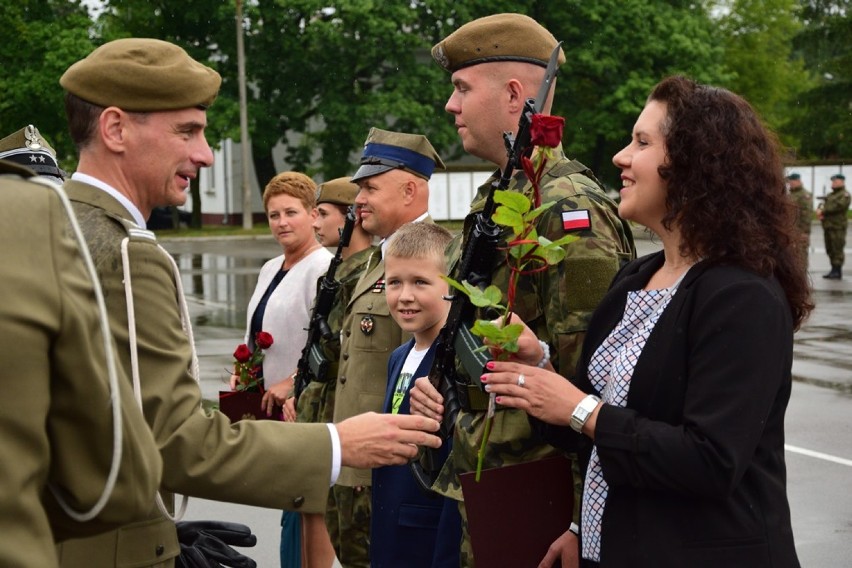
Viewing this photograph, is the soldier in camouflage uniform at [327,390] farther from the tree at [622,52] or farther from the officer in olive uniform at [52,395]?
the tree at [622,52]

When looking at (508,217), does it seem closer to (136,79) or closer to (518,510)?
(518,510)

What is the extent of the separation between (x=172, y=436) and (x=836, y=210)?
22.4 metres

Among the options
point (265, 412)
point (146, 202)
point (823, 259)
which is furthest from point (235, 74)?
point (146, 202)

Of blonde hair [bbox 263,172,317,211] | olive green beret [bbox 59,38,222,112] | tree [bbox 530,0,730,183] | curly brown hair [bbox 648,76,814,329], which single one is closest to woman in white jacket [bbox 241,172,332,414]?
blonde hair [bbox 263,172,317,211]

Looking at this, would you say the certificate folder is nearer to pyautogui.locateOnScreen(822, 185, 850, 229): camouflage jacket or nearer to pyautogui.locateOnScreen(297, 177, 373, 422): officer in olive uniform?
pyautogui.locateOnScreen(297, 177, 373, 422): officer in olive uniform

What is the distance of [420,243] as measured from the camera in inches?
185

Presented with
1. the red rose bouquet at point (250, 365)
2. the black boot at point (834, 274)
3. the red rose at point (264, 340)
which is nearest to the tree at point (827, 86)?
the black boot at point (834, 274)

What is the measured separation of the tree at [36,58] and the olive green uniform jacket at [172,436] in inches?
1525

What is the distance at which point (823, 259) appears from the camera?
26688 millimetres

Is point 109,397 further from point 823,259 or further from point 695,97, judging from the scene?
point 823,259

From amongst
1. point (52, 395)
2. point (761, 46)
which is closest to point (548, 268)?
point (52, 395)

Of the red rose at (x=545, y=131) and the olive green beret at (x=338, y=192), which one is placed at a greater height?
the red rose at (x=545, y=131)

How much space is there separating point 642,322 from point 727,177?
0.43 m

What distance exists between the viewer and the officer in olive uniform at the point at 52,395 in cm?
166
